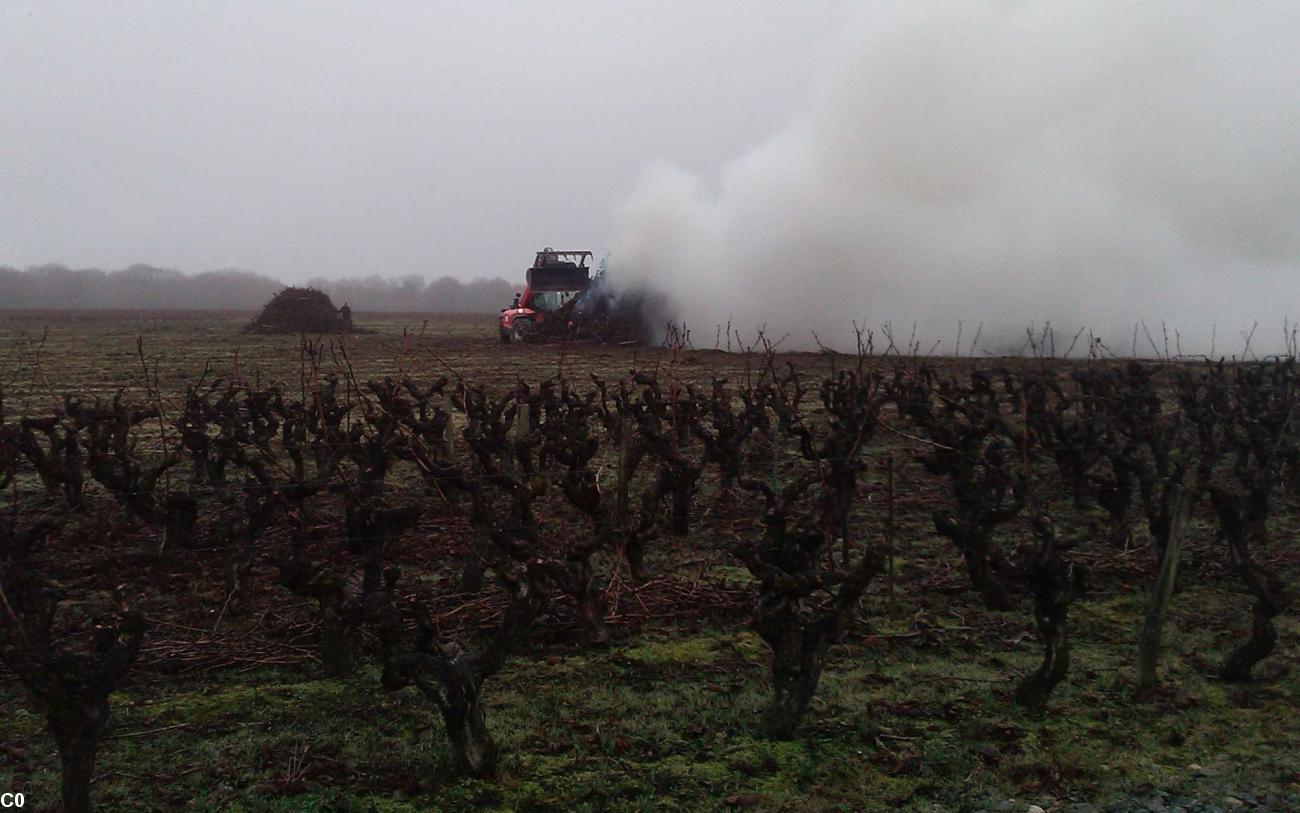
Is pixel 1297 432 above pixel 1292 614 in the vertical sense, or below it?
above

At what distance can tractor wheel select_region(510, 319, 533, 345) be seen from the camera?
97.5 feet

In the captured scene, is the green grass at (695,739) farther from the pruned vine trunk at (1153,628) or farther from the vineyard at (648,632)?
the pruned vine trunk at (1153,628)

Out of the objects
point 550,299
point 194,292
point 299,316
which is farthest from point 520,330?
point 194,292

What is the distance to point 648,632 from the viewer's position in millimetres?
6531

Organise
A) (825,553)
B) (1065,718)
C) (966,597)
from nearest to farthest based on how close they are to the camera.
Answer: (1065,718) < (966,597) < (825,553)

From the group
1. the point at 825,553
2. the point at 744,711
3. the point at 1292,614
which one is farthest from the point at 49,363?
the point at 1292,614

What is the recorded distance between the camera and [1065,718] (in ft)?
17.2

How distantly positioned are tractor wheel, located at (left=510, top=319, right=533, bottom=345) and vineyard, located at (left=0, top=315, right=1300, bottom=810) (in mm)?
19230

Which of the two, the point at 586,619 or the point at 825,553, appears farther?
the point at 825,553

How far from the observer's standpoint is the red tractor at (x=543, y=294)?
2975cm

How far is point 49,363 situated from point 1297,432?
26.3 meters

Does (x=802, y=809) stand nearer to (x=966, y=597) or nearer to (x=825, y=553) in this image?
(x=966, y=597)

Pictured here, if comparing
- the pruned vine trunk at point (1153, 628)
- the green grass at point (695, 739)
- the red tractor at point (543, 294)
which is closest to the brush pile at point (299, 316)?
the red tractor at point (543, 294)

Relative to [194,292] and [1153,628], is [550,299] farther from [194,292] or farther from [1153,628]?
[194,292]
